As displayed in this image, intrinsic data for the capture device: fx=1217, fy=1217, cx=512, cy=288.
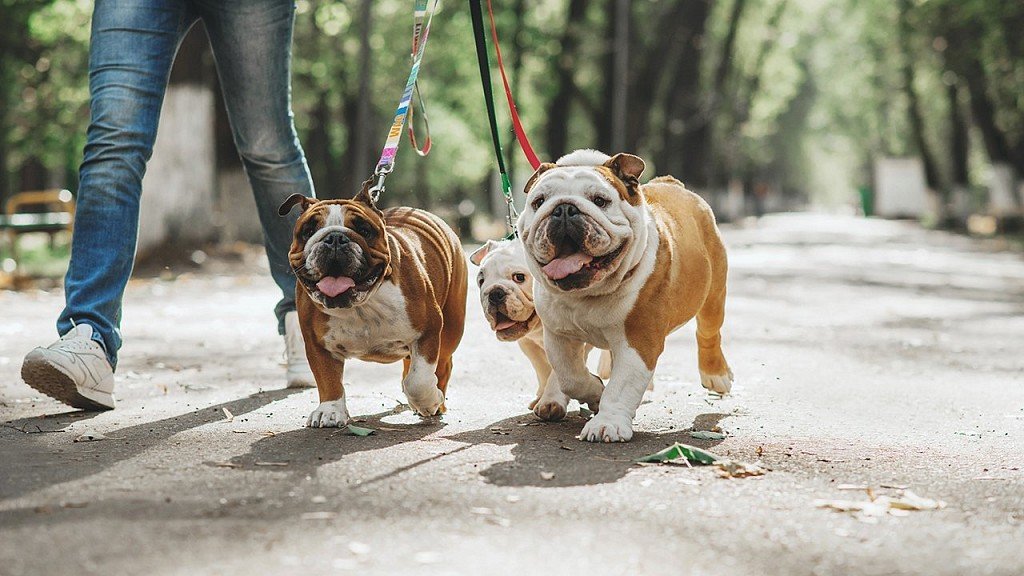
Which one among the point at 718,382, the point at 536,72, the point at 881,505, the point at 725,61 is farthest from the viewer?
the point at 725,61

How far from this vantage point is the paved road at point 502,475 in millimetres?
2859

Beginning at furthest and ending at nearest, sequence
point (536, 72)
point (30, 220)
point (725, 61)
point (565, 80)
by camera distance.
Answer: point (725, 61)
point (536, 72)
point (565, 80)
point (30, 220)

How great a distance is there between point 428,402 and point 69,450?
140 cm

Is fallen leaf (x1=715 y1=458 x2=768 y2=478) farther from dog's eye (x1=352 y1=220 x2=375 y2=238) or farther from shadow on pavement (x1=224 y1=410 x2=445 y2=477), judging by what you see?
dog's eye (x1=352 y1=220 x2=375 y2=238)

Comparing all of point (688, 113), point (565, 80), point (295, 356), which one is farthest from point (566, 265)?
point (688, 113)

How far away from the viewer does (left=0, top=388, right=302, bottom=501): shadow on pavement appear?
3.63 metres

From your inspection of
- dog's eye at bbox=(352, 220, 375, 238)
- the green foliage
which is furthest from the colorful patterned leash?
the green foliage

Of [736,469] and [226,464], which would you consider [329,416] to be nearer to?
[226,464]

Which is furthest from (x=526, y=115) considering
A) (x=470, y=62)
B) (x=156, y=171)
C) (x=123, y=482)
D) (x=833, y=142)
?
(x=833, y=142)

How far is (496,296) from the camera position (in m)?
5.05

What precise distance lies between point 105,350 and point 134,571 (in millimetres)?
2643

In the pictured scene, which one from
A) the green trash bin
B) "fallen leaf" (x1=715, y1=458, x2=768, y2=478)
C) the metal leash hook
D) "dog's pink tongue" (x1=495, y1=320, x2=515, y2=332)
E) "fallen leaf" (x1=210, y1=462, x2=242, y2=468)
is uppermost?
the metal leash hook

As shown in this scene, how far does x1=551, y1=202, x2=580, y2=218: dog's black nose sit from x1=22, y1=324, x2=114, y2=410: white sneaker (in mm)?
2009

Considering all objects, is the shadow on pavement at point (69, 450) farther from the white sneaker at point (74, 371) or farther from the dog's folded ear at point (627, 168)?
the dog's folded ear at point (627, 168)
